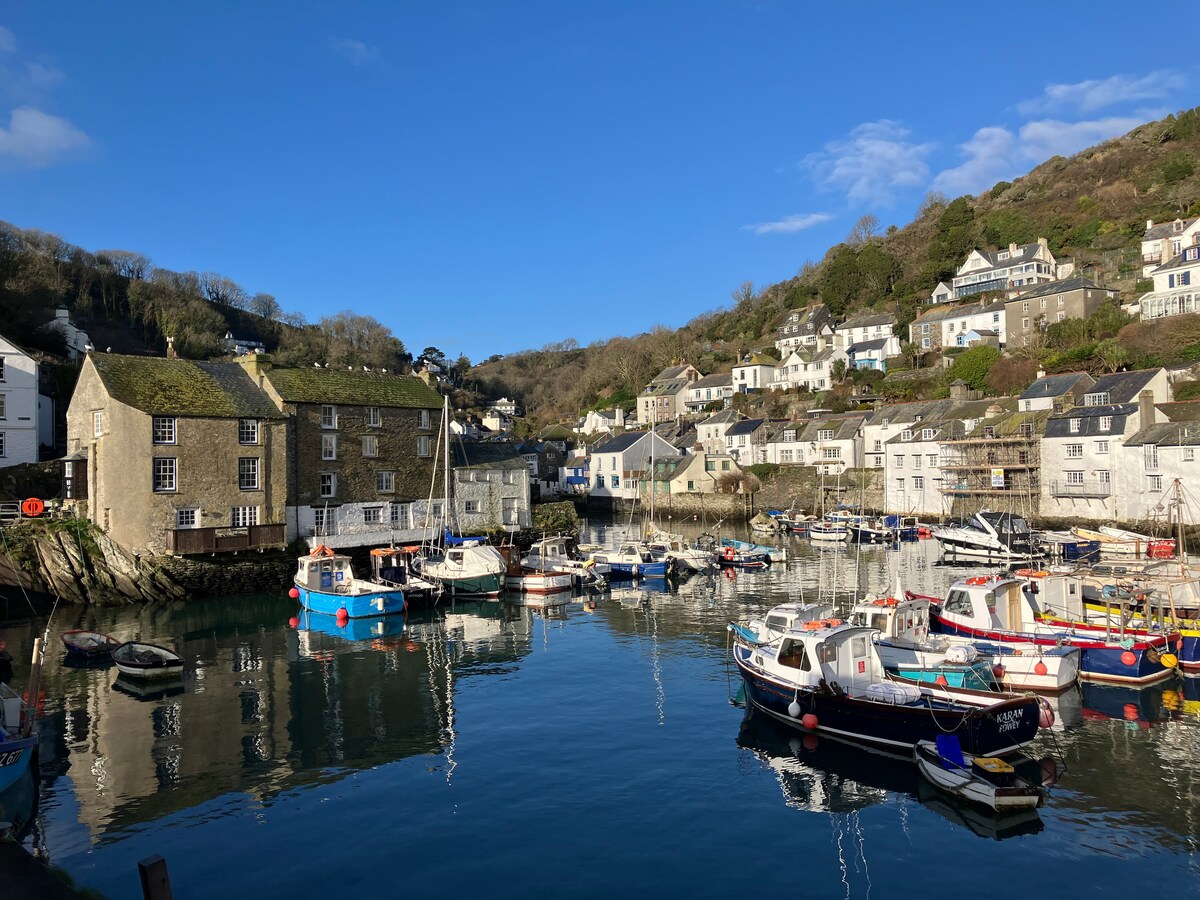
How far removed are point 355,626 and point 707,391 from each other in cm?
8694

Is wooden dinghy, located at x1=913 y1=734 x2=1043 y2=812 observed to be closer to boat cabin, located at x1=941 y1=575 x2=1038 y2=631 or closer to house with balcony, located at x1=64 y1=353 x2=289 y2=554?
boat cabin, located at x1=941 y1=575 x2=1038 y2=631

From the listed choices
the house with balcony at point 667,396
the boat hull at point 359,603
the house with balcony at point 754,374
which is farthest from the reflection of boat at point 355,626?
the house with balcony at point 667,396

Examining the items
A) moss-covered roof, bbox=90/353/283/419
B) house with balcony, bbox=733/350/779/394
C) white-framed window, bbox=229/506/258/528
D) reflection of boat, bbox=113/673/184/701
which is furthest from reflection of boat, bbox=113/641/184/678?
house with balcony, bbox=733/350/779/394

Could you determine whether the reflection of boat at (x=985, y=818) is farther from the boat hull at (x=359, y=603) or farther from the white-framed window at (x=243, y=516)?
the white-framed window at (x=243, y=516)

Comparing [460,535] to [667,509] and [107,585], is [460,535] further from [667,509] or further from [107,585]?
[667,509]

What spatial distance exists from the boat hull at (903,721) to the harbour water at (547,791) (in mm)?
520

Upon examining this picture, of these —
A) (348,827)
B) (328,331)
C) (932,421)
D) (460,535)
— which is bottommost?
(348,827)

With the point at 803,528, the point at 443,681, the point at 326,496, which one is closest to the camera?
the point at 443,681

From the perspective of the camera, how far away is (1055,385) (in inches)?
2721

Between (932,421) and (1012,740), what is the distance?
6048cm

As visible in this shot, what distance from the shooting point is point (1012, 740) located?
18953 mm

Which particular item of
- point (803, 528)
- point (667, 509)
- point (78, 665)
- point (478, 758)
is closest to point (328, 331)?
point (667, 509)

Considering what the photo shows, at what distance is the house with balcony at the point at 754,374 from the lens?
113438 millimetres

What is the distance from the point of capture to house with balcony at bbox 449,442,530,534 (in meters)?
56.2
